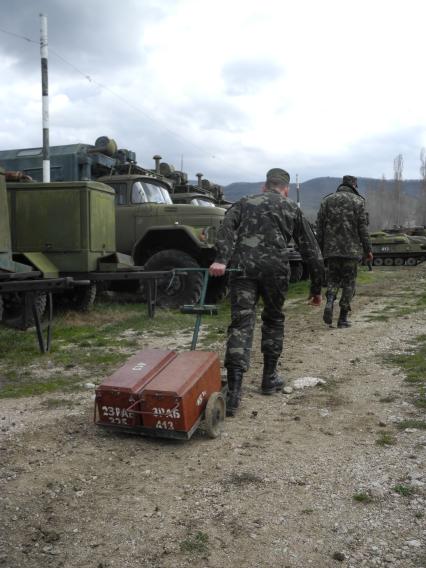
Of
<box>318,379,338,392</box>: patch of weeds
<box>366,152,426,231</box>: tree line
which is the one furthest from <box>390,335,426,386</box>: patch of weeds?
<box>366,152,426,231</box>: tree line

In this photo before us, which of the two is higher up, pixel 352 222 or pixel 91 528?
pixel 352 222

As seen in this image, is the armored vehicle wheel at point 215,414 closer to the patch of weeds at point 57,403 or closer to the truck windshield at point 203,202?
the patch of weeds at point 57,403

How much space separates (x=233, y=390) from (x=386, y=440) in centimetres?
104

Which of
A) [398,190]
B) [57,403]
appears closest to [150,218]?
[57,403]

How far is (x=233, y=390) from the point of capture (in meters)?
3.90

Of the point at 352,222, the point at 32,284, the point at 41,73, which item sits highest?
the point at 41,73

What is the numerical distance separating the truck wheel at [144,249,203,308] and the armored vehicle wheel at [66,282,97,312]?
1062 millimetres

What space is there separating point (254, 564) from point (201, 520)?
0.37 meters

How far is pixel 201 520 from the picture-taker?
2.44 m

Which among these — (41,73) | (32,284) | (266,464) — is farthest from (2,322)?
(41,73)

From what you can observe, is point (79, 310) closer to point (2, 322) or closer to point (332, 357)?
point (2, 322)

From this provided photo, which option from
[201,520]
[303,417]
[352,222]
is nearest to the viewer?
[201,520]

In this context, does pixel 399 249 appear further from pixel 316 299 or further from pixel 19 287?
pixel 19 287

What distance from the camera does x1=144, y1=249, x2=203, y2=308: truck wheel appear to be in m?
8.83
